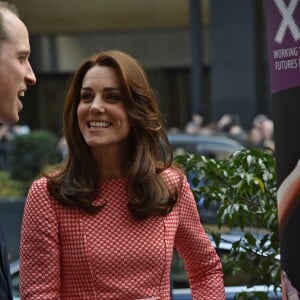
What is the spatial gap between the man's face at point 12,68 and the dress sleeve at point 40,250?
0.77m

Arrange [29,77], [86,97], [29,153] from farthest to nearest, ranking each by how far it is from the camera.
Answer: [29,153]
[86,97]
[29,77]

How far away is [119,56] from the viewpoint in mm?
3490

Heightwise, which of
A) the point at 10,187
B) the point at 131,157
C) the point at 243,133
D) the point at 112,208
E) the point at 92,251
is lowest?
the point at 243,133

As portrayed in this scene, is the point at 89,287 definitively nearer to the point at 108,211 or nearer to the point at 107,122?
the point at 108,211

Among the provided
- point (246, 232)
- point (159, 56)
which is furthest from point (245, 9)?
point (246, 232)

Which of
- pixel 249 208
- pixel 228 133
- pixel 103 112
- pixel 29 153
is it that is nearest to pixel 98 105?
pixel 103 112

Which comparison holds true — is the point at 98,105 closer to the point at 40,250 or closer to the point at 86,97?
the point at 86,97

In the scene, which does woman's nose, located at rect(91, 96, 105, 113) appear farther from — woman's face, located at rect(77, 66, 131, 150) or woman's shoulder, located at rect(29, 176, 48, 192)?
woman's shoulder, located at rect(29, 176, 48, 192)

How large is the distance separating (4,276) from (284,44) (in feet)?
4.00

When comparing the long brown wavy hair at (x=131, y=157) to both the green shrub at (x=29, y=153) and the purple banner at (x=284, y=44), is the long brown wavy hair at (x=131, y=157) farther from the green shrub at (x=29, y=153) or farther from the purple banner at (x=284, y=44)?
the green shrub at (x=29, y=153)

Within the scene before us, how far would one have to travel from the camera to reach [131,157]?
356cm

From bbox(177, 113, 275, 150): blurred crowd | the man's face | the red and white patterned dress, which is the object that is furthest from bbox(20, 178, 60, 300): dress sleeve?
bbox(177, 113, 275, 150): blurred crowd

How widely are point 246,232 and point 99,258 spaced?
1551 millimetres

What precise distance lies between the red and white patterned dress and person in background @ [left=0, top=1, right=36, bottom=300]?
65cm
